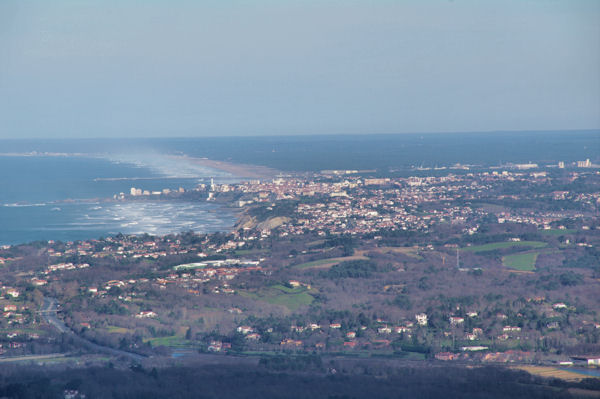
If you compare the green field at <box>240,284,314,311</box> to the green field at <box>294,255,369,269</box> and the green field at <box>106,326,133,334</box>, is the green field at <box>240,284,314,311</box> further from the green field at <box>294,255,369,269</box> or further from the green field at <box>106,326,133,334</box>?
the green field at <box>106,326,133,334</box>

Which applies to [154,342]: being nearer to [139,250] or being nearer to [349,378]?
[349,378]

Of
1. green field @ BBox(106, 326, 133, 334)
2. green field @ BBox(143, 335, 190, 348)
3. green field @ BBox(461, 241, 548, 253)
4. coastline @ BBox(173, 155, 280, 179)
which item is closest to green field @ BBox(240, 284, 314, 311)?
green field @ BBox(143, 335, 190, 348)

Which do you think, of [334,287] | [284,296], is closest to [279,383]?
[284,296]

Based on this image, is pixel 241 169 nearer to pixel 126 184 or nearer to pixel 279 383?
pixel 126 184

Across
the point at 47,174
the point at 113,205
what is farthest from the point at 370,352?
the point at 47,174

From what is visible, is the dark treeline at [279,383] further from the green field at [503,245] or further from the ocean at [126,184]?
the ocean at [126,184]

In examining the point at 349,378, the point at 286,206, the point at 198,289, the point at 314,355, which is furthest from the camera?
the point at 286,206

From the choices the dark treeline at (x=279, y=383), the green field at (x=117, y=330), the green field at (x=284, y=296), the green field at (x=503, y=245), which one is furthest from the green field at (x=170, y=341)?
the green field at (x=503, y=245)
